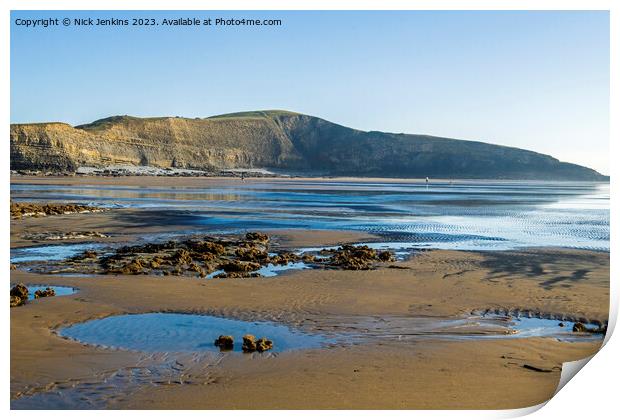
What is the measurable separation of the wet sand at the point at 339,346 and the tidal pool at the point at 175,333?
11.4 inches

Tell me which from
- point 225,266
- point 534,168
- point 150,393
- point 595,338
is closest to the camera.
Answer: point 150,393

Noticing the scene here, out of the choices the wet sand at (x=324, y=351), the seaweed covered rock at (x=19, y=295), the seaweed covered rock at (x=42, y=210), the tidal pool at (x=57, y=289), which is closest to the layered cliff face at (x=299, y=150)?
the seaweed covered rock at (x=42, y=210)

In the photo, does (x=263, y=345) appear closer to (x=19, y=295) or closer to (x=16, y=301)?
(x=16, y=301)

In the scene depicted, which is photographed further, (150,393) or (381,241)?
(381,241)

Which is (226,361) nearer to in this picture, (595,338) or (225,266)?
(595,338)

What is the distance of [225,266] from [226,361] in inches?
252

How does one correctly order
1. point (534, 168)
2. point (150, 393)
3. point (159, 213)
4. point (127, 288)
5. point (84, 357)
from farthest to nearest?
1. point (534, 168)
2. point (159, 213)
3. point (127, 288)
4. point (84, 357)
5. point (150, 393)

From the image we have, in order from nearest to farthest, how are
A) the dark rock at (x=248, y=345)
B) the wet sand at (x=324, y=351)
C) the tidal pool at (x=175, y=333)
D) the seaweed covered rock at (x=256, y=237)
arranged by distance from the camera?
the wet sand at (x=324, y=351) → the dark rock at (x=248, y=345) → the tidal pool at (x=175, y=333) → the seaweed covered rock at (x=256, y=237)

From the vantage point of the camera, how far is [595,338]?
29.9 feet

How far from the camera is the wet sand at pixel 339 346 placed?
6.73 metres

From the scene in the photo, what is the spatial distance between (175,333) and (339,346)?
2.42m

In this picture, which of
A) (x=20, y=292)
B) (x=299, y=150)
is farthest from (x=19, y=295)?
(x=299, y=150)

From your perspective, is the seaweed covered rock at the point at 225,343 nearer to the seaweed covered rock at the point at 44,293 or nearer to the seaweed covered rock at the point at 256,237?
the seaweed covered rock at the point at 44,293

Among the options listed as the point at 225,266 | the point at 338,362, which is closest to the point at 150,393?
the point at 338,362
